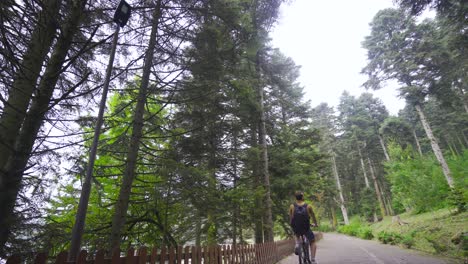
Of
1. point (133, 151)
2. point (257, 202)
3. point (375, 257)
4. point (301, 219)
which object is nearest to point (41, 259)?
point (133, 151)

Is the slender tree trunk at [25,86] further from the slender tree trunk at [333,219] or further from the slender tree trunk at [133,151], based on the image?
the slender tree trunk at [333,219]

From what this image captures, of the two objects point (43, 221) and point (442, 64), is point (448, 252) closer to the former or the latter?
point (43, 221)

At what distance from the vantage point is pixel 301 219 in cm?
598

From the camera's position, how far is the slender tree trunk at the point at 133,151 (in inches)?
199

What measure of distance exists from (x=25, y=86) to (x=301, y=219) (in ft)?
21.0

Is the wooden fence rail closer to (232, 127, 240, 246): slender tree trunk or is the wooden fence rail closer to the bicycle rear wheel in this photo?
(232, 127, 240, 246): slender tree trunk

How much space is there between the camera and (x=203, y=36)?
21.9 feet

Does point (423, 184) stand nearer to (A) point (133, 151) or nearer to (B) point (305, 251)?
(B) point (305, 251)

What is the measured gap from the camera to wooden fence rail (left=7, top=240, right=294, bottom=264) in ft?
8.31

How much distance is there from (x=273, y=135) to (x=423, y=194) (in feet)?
40.2

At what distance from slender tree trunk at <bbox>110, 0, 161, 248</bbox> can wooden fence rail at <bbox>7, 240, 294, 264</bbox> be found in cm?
69

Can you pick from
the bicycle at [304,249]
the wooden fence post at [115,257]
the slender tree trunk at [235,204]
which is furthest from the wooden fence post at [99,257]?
the slender tree trunk at [235,204]

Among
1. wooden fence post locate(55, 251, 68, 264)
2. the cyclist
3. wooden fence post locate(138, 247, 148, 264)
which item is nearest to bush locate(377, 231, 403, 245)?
the cyclist

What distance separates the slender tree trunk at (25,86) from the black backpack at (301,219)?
5.69 metres
